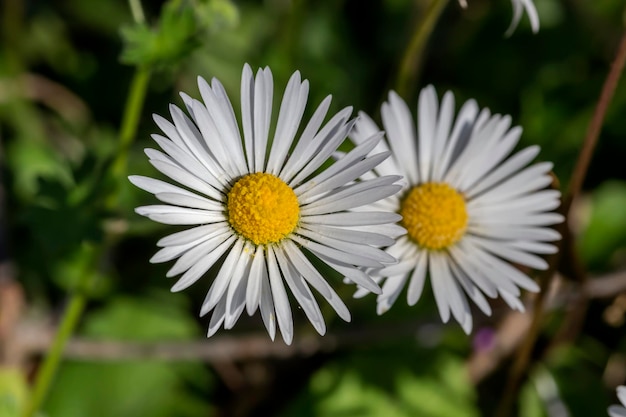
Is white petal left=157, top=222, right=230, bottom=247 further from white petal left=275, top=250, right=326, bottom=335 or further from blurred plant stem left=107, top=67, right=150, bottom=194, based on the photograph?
blurred plant stem left=107, top=67, right=150, bottom=194

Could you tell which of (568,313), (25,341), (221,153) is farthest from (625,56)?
(25,341)

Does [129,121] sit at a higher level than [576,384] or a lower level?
higher

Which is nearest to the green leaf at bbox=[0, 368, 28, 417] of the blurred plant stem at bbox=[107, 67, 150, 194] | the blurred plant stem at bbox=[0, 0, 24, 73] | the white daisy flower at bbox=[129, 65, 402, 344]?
the blurred plant stem at bbox=[107, 67, 150, 194]

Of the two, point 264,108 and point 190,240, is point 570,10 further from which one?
point 190,240

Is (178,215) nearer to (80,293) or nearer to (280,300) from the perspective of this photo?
(280,300)

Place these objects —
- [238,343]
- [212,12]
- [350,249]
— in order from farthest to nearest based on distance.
Result: [238,343], [212,12], [350,249]

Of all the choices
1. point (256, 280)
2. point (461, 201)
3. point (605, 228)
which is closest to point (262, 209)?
point (256, 280)
